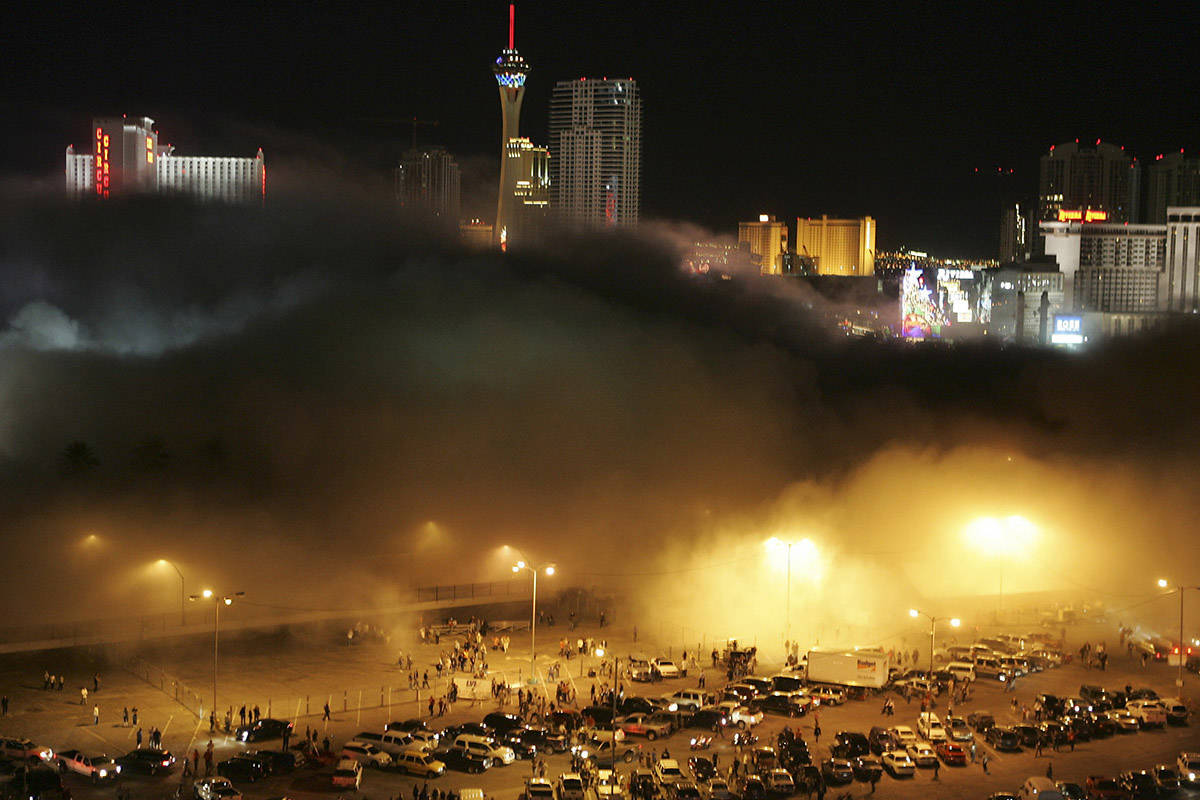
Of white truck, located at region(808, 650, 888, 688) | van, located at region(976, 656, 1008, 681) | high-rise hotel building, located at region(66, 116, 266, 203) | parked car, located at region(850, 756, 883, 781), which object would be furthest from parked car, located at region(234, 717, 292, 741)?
high-rise hotel building, located at region(66, 116, 266, 203)

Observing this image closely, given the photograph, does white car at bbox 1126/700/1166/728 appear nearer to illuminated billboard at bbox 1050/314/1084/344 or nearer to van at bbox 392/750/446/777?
van at bbox 392/750/446/777

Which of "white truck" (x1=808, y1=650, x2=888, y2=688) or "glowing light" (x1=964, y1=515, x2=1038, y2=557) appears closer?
"white truck" (x1=808, y1=650, x2=888, y2=688)

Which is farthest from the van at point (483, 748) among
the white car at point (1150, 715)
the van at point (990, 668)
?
the white car at point (1150, 715)

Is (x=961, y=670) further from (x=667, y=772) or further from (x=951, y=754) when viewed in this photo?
(x=667, y=772)

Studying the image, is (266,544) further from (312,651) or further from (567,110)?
(567,110)

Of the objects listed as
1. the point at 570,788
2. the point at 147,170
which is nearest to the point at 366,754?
the point at 570,788

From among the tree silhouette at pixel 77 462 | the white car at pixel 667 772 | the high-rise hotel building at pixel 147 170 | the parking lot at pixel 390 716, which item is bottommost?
the parking lot at pixel 390 716

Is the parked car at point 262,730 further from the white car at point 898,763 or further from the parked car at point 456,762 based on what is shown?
the white car at point 898,763
